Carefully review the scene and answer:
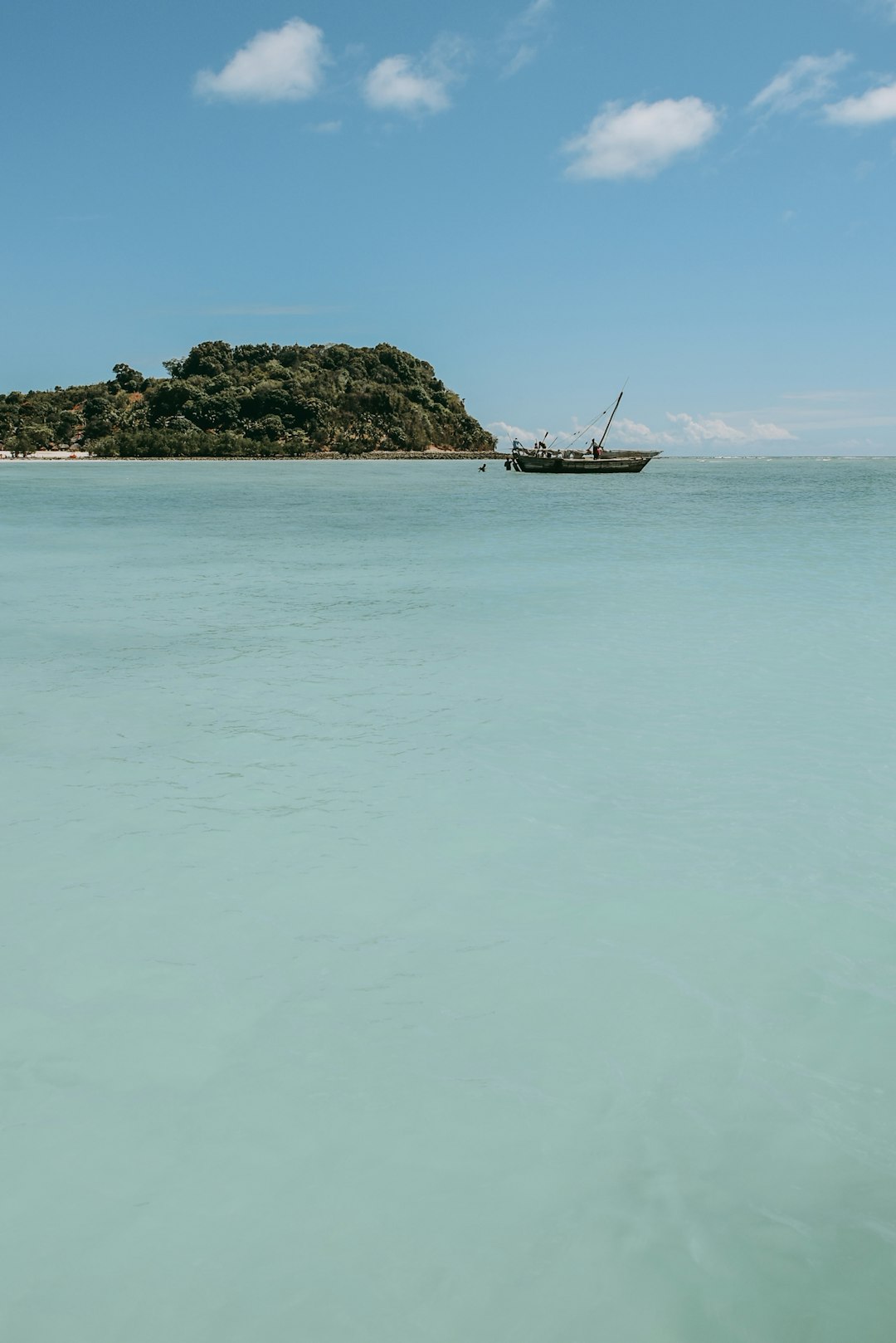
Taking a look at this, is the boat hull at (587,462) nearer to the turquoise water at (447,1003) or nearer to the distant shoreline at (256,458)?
the distant shoreline at (256,458)

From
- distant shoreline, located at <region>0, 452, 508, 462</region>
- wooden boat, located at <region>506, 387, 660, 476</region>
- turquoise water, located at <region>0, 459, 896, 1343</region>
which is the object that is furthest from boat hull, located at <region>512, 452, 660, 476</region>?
turquoise water, located at <region>0, 459, 896, 1343</region>

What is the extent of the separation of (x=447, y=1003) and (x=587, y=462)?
8563 cm

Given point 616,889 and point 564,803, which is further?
point 564,803

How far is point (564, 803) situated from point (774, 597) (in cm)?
1227

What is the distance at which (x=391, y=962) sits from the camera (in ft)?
15.7

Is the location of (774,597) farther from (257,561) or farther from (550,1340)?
(550,1340)

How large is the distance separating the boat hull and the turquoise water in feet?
256

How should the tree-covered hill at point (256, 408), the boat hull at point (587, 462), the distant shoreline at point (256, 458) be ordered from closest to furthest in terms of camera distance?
the boat hull at point (587, 462), the distant shoreline at point (256, 458), the tree-covered hill at point (256, 408)

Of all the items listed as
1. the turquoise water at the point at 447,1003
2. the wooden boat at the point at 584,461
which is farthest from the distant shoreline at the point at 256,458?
the turquoise water at the point at 447,1003

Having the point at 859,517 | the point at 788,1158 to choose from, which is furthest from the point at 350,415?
the point at 788,1158

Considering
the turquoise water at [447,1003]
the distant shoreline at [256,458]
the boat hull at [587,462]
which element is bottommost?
the turquoise water at [447,1003]

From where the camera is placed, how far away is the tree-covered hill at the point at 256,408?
5379 inches

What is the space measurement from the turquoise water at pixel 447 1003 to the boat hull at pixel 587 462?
77.9 meters

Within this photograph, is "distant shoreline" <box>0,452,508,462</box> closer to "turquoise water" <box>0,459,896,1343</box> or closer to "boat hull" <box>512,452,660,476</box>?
"boat hull" <box>512,452,660,476</box>
